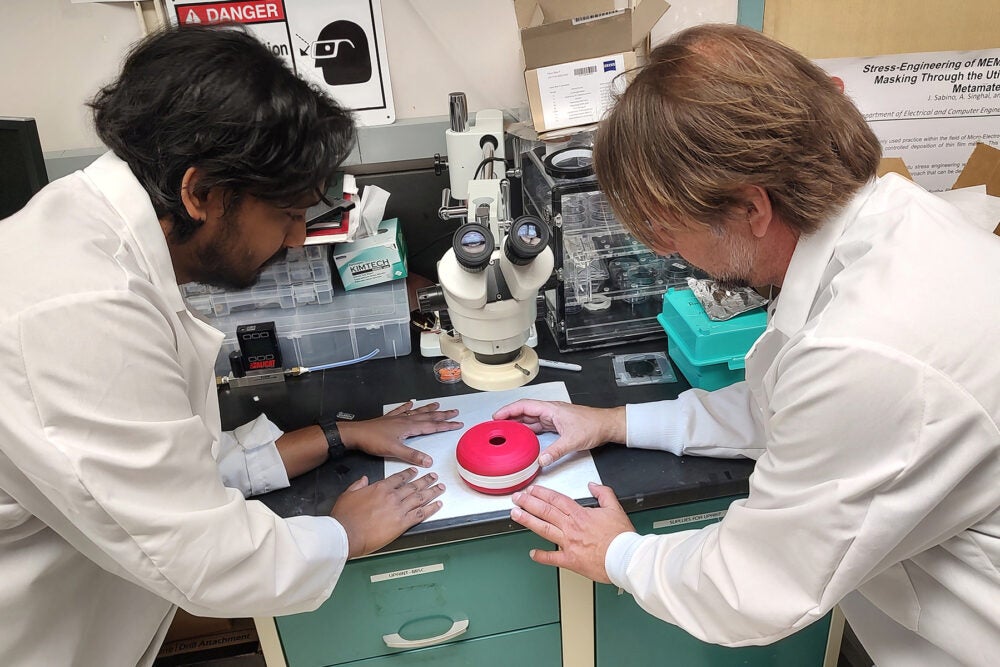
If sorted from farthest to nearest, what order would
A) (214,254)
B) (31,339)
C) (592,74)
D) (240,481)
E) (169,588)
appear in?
(592,74), (240,481), (214,254), (169,588), (31,339)

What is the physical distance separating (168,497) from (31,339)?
0.24 meters

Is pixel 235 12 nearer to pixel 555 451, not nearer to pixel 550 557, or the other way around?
pixel 555 451

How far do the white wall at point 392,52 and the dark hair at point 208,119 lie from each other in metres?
0.75

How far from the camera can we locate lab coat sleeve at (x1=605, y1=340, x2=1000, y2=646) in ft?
2.61

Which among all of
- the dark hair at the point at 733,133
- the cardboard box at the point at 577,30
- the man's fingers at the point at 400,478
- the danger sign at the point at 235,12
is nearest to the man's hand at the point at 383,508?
the man's fingers at the point at 400,478

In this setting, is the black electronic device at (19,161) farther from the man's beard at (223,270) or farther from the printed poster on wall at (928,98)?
the printed poster on wall at (928,98)

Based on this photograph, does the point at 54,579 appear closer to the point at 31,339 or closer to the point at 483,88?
the point at 31,339

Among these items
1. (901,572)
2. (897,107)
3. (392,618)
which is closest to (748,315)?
(901,572)

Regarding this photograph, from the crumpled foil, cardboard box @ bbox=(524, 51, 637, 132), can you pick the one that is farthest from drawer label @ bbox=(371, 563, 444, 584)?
cardboard box @ bbox=(524, 51, 637, 132)

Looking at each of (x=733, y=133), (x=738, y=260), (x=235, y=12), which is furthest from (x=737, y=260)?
(x=235, y=12)

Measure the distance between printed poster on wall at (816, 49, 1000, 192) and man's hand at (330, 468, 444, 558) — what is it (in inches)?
51.5

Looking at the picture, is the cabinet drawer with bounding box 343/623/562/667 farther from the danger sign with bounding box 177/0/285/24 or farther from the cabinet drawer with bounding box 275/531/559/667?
the danger sign with bounding box 177/0/285/24

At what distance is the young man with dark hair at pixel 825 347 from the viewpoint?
804 millimetres

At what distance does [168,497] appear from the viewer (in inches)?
34.3
